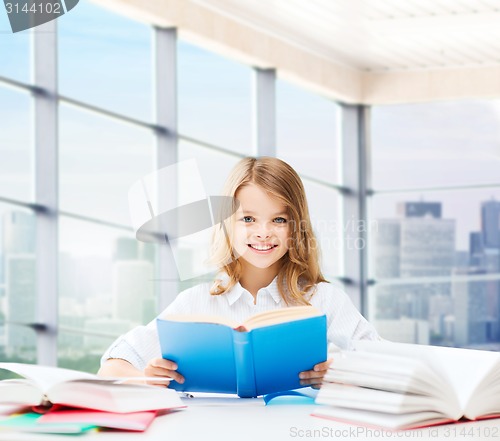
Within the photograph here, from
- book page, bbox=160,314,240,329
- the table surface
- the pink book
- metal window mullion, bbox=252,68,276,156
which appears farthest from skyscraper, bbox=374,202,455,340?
the pink book

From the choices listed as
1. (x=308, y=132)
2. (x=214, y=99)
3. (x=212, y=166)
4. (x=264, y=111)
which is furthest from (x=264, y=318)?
(x=308, y=132)

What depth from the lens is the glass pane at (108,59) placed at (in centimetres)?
629

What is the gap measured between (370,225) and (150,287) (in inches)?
139

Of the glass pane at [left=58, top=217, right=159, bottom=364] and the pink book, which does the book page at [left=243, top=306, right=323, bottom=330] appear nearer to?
the pink book

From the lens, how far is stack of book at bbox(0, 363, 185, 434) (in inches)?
66.0

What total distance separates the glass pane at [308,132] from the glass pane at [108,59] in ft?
6.58

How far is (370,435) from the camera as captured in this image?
166cm

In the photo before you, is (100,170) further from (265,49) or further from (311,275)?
(311,275)

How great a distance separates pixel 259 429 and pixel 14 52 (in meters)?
4.27

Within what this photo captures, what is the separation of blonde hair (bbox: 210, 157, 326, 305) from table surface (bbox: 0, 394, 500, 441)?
0.77 meters

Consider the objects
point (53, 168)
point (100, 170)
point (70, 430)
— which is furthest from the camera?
point (100, 170)

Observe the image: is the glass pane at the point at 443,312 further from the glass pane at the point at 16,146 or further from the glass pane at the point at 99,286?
the glass pane at the point at 16,146

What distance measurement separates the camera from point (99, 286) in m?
6.62

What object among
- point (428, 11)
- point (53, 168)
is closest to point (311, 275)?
point (53, 168)
